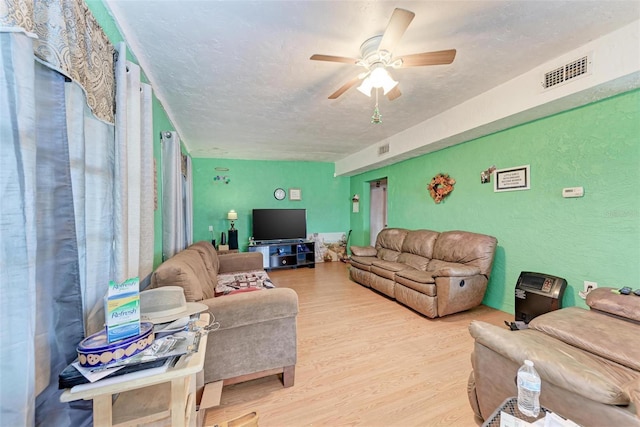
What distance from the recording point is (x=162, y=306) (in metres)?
1.21

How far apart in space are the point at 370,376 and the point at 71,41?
2.56 m

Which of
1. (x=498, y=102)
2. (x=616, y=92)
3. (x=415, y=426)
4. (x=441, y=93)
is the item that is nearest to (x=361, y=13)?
(x=441, y=93)

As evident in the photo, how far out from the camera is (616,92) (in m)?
1.98

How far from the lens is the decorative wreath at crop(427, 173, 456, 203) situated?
3584 mm

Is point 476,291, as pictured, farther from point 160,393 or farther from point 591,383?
point 160,393

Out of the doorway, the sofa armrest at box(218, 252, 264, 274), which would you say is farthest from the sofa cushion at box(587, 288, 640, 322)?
the doorway

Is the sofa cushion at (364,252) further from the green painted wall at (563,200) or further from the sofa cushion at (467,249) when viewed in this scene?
the green painted wall at (563,200)

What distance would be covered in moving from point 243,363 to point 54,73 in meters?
1.82

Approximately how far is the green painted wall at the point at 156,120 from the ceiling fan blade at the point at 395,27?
165 cm

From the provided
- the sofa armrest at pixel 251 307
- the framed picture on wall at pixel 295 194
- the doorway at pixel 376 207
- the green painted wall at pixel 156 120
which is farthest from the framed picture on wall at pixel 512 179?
the framed picture on wall at pixel 295 194

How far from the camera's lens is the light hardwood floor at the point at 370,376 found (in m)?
1.49

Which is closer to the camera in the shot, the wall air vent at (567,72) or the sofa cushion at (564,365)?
the sofa cushion at (564,365)

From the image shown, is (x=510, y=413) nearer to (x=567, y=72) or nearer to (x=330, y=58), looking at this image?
(x=330, y=58)

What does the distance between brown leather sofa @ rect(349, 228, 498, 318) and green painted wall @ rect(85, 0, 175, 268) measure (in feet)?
9.44
